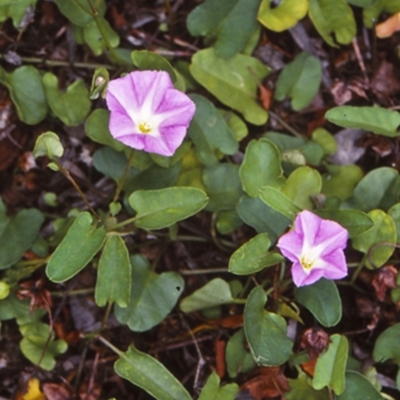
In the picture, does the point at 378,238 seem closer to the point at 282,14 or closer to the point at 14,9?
the point at 282,14

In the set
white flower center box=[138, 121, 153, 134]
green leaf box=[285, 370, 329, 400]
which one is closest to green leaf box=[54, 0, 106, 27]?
white flower center box=[138, 121, 153, 134]

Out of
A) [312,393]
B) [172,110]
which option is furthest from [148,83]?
[312,393]

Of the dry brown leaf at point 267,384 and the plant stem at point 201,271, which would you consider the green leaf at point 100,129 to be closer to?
the plant stem at point 201,271

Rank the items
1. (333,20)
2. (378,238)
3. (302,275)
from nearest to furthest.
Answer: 1. (302,275)
2. (378,238)
3. (333,20)

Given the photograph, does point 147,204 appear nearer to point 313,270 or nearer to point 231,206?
point 231,206

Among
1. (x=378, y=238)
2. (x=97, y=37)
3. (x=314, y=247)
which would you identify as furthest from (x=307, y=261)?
(x=97, y=37)

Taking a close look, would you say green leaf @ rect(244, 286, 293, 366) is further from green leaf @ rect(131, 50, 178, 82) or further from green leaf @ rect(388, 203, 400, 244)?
green leaf @ rect(131, 50, 178, 82)
